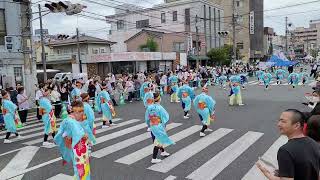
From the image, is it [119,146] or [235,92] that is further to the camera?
[235,92]

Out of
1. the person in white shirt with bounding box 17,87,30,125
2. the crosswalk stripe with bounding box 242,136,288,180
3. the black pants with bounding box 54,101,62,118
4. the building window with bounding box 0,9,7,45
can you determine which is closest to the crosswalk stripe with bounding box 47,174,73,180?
the crosswalk stripe with bounding box 242,136,288,180

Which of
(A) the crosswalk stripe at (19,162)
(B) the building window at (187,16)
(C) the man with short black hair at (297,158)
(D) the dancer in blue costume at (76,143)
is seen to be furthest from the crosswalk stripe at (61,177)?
(B) the building window at (187,16)

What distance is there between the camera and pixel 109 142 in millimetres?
9734

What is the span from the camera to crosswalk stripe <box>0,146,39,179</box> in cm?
726

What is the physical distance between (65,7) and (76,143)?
37.3ft

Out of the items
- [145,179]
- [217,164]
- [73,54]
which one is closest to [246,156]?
[217,164]

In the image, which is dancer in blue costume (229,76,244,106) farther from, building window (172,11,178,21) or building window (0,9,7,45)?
building window (172,11,178,21)

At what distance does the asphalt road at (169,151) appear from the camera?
6.88m

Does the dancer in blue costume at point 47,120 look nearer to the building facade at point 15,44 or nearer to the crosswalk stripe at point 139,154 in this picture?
the crosswalk stripe at point 139,154

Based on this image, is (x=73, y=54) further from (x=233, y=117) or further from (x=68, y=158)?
(x=68, y=158)

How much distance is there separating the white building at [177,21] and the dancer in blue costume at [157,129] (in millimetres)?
38998

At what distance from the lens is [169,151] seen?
332 inches

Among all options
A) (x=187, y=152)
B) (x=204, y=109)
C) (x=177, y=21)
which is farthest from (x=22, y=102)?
(x=177, y=21)

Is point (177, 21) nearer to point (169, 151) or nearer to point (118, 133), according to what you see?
point (118, 133)
